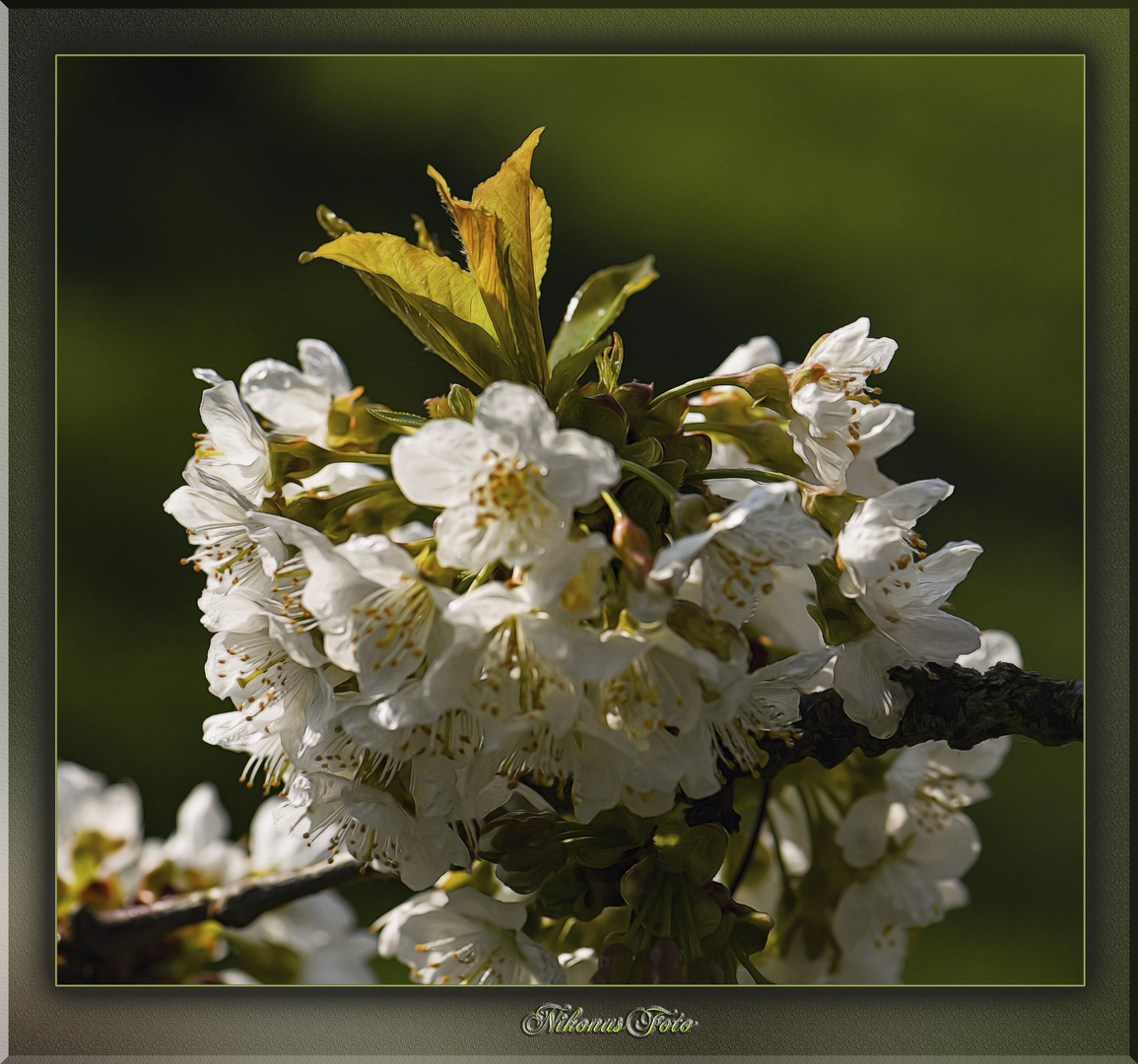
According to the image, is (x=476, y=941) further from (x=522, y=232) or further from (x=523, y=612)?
(x=522, y=232)

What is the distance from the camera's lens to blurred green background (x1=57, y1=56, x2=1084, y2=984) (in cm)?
96

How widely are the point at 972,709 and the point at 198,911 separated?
0.84 meters

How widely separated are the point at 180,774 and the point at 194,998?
2.17 ft

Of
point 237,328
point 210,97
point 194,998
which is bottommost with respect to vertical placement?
point 194,998

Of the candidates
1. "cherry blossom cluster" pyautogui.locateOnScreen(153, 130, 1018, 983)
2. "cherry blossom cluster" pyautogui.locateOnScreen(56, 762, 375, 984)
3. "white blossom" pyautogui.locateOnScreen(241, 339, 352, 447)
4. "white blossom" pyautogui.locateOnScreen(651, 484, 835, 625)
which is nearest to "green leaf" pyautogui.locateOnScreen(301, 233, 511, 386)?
"cherry blossom cluster" pyautogui.locateOnScreen(153, 130, 1018, 983)

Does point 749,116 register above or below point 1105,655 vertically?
above

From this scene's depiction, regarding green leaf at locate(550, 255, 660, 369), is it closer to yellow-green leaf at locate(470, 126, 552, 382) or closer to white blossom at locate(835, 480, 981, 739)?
yellow-green leaf at locate(470, 126, 552, 382)

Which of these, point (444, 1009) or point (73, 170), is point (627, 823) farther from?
point (73, 170)

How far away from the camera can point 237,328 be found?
1.17 meters

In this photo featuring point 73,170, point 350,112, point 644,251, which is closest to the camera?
point 73,170

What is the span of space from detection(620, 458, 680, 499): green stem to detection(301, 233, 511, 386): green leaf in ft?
0.48

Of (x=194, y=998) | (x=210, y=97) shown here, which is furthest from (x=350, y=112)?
(x=194, y=998)

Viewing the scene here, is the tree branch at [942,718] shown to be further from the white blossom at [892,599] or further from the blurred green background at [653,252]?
the blurred green background at [653,252]

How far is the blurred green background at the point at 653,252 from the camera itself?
96 centimetres
